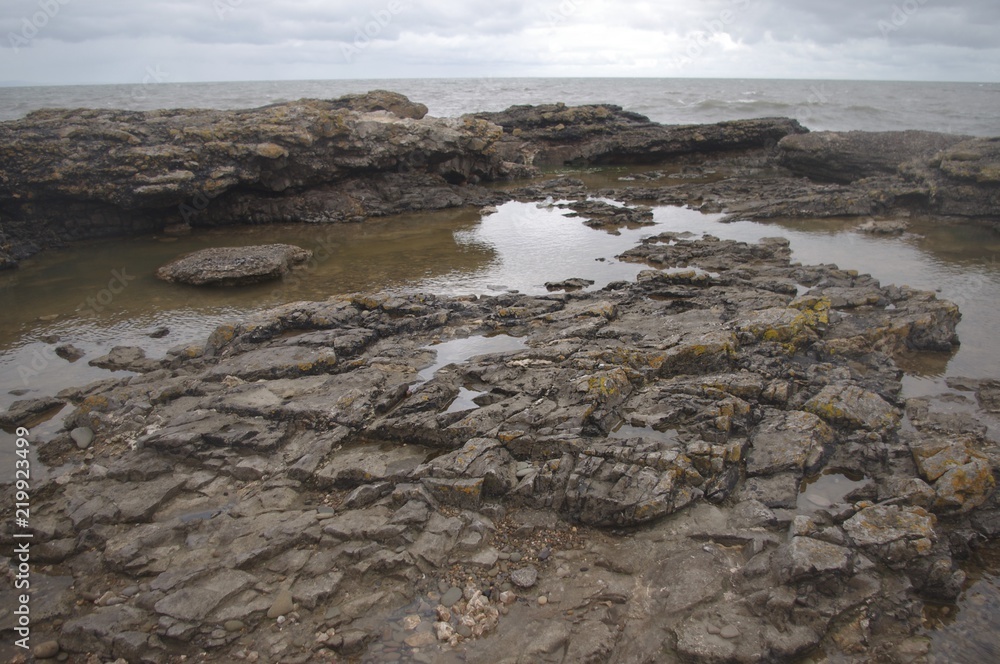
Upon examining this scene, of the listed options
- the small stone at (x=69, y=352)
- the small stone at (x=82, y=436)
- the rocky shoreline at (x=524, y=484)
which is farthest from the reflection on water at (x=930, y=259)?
the small stone at (x=69, y=352)

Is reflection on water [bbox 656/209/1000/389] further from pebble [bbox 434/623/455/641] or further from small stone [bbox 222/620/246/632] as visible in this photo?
small stone [bbox 222/620/246/632]

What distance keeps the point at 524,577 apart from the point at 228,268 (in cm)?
1547

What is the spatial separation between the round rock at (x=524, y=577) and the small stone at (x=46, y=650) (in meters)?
5.02

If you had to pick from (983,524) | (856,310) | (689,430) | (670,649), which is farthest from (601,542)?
(856,310)

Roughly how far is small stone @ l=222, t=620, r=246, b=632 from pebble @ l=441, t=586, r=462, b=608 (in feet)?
7.31

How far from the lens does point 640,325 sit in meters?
12.8

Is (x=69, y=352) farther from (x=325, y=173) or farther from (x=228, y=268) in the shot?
(x=325, y=173)

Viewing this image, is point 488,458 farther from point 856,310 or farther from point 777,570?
point 856,310

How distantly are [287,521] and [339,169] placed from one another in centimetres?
2340

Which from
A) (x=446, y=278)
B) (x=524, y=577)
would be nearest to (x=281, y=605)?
(x=524, y=577)

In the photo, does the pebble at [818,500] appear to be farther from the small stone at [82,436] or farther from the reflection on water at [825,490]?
the small stone at [82,436]

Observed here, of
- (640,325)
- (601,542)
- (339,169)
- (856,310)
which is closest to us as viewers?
(601,542)

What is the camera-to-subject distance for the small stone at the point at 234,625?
6.02 m

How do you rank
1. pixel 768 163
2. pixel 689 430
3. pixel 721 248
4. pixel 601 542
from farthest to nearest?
1. pixel 768 163
2. pixel 721 248
3. pixel 689 430
4. pixel 601 542
